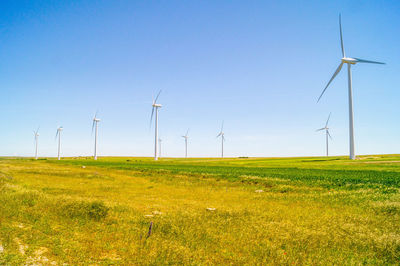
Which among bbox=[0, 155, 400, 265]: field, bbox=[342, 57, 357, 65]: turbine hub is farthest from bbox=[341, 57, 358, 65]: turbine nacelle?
bbox=[0, 155, 400, 265]: field

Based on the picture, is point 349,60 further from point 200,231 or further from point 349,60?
point 200,231

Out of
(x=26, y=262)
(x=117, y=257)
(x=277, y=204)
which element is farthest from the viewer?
(x=277, y=204)

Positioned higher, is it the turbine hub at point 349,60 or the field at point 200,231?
the turbine hub at point 349,60

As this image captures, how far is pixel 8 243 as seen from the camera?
38.1ft

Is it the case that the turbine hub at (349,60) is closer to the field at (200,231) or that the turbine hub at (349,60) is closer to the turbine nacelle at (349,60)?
the turbine nacelle at (349,60)

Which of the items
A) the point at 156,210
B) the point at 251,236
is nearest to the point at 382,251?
the point at 251,236

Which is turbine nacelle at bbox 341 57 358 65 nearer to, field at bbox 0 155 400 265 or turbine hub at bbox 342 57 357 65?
turbine hub at bbox 342 57 357 65

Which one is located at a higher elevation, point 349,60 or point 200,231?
point 349,60

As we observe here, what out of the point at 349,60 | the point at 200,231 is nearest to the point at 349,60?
the point at 349,60

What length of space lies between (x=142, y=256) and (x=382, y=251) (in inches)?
439

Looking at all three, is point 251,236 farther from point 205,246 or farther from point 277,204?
point 277,204

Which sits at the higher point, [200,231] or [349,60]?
[349,60]

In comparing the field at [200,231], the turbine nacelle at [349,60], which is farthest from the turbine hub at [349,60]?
the field at [200,231]

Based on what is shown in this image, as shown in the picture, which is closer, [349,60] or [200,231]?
[200,231]
